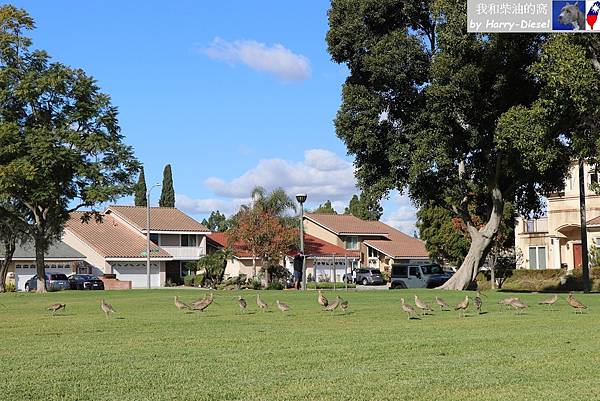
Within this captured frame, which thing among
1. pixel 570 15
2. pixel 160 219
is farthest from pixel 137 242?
pixel 570 15

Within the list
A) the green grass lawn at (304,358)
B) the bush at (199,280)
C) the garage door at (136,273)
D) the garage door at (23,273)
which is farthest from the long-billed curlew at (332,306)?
the garage door at (136,273)

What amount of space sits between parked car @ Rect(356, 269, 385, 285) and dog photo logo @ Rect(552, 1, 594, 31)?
4825 cm

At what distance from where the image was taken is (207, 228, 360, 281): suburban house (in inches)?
3100

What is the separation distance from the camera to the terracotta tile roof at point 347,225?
9206cm

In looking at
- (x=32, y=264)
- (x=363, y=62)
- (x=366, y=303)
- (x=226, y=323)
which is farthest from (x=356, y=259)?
(x=226, y=323)

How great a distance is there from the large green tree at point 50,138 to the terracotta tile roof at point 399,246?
44.9 metres

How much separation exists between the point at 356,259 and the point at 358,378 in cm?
8010

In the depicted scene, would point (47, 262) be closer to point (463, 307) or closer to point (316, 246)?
point (316, 246)

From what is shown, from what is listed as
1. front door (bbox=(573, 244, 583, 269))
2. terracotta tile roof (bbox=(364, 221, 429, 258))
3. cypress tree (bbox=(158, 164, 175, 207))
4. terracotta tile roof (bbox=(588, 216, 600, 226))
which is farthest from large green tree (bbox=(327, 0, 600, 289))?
cypress tree (bbox=(158, 164, 175, 207))

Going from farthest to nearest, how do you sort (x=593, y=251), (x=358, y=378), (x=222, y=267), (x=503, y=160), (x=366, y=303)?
(x=222, y=267)
(x=593, y=251)
(x=503, y=160)
(x=366, y=303)
(x=358, y=378)

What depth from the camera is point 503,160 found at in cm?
3800

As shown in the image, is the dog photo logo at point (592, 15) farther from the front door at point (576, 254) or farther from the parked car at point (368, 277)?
the parked car at point (368, 277)

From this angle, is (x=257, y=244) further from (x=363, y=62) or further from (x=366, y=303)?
(x=366, y=303)

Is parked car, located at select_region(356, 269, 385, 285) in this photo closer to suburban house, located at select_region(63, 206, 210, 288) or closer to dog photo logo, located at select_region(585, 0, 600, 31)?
suburban house, located at select_region(63, 206, 210, 288)
